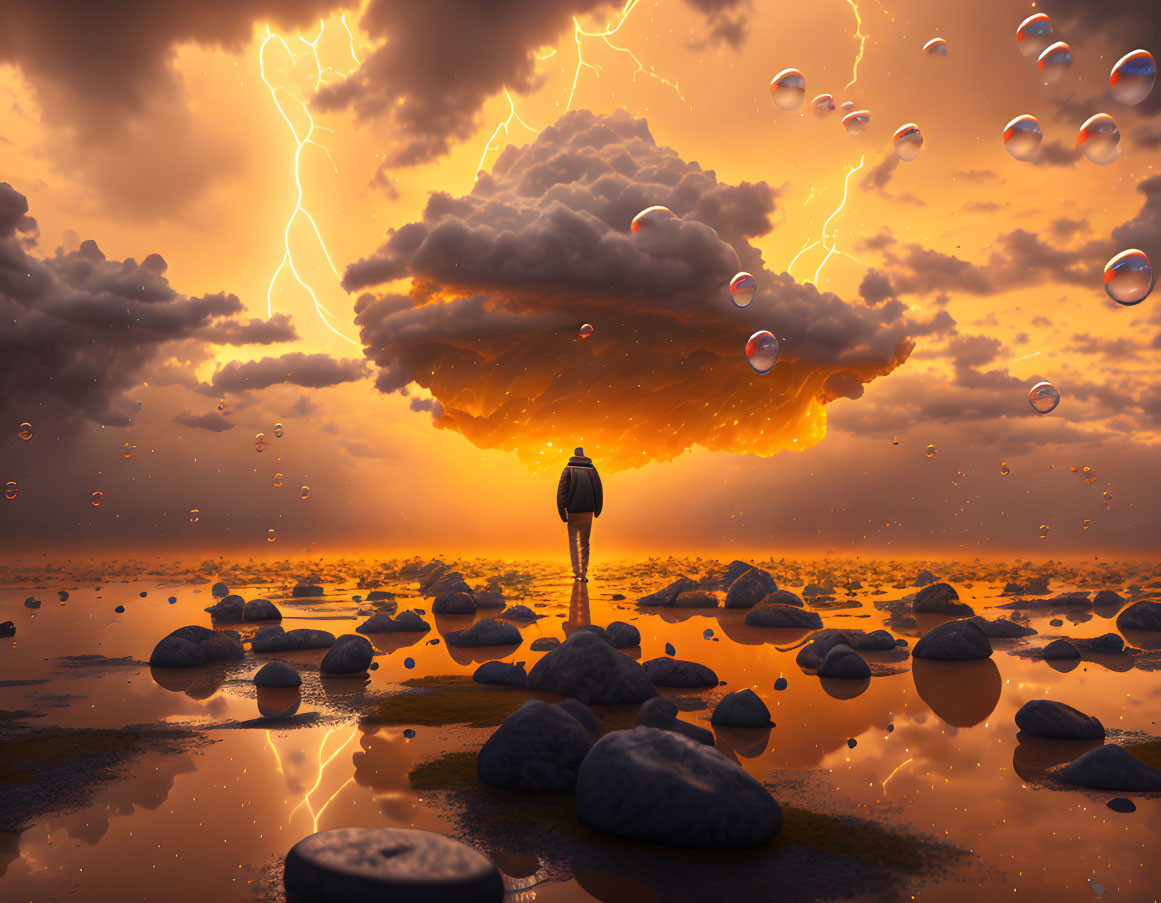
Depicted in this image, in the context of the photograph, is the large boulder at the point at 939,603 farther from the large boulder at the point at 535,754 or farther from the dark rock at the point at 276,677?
the dark rock at the point at 276,677

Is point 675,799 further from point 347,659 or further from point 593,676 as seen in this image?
point 347,659

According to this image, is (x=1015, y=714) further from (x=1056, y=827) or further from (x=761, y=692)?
(x=1056, y=827)

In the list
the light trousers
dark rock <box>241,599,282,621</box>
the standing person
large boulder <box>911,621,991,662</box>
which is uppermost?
the standing person

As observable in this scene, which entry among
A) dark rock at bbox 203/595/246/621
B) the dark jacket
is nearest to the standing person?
the dark jacket

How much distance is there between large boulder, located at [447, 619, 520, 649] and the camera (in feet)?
33.7

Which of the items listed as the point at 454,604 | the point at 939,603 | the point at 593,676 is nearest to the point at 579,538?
the point at 454,604

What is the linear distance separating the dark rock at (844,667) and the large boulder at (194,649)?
7.59 m

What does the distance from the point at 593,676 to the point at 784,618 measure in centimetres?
640

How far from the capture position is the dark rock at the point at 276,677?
7516mm

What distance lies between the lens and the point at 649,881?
3.25 m

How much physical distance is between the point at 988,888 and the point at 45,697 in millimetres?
8552

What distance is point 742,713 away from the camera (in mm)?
5984

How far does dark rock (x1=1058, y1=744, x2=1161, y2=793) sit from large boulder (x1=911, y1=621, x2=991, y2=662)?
4.45 metres

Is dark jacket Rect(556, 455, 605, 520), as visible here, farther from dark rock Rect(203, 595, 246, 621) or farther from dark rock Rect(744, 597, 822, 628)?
dark rock Rect(203, 595, 246, 621)
